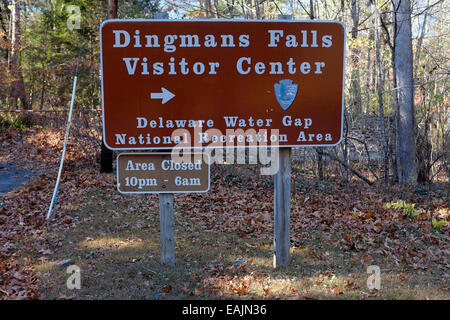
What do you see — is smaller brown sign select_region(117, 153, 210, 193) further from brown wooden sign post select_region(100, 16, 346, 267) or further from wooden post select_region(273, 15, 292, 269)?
wooden post select_region(273, 15, 292, 269)

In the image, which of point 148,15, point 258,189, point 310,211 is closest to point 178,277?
point 310,211

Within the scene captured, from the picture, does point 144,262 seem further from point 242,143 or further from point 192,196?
point 192,196

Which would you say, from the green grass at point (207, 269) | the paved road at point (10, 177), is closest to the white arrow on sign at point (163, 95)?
the green grass at point (207, 269)

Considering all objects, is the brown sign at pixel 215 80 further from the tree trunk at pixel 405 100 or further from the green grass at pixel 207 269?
the tree trunk at pixel 405 100

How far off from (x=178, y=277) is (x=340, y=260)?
2301 millimetres

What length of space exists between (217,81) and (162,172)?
1.34 meters

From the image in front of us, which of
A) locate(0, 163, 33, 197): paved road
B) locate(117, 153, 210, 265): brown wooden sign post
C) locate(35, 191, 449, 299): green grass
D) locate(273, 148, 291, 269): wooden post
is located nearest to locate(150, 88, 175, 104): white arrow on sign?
locate(117, 153, 210, 265): brown wooden sign post

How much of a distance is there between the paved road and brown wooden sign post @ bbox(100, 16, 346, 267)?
22.4 feet

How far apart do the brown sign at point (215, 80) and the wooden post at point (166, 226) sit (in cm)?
75

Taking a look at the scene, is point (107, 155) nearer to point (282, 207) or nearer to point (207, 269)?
point (207, 269)

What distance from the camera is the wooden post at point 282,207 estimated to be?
5.05 meters

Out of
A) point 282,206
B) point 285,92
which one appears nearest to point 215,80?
point 285,92

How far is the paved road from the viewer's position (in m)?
10.6

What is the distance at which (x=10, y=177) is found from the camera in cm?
1180
